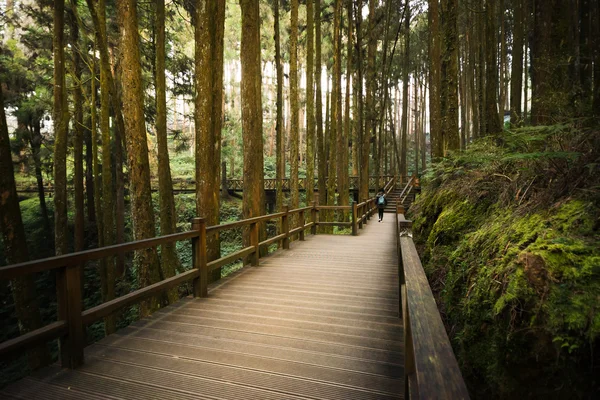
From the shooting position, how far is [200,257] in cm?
483

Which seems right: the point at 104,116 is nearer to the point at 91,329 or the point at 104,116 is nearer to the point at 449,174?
the point at 91,329

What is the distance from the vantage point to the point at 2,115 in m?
5.36

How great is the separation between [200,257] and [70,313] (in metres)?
2.07

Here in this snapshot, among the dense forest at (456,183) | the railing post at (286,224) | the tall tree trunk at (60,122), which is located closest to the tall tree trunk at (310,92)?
the dense forest at (456,183)

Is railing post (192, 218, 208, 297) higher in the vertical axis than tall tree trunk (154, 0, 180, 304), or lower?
lower

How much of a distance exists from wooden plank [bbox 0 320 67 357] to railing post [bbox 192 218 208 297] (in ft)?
6.90

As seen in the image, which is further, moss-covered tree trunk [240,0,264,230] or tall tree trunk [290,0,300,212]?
tall tree trunk [290,0,300,212]

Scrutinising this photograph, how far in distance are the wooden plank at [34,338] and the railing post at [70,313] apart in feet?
0.20

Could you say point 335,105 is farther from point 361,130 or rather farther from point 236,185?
point 236,185

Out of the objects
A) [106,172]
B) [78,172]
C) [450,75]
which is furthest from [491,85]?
[78,172]

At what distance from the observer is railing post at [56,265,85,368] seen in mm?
2754

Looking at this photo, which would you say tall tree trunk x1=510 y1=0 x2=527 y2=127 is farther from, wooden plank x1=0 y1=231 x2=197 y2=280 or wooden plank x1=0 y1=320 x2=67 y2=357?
wooden plank x1=0 y1=320 x2=67 y2=357

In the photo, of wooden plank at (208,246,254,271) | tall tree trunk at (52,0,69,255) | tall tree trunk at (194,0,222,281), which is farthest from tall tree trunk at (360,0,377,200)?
tall tree trunk at (52,0,69,255)

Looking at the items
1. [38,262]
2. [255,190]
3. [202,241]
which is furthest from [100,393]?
[255,190]
